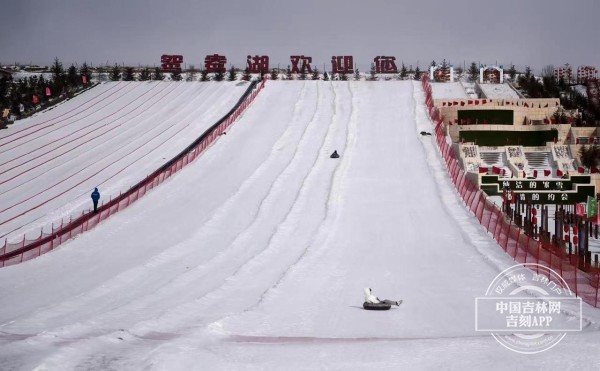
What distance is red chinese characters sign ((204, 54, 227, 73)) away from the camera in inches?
2798

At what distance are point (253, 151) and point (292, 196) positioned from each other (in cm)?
1000

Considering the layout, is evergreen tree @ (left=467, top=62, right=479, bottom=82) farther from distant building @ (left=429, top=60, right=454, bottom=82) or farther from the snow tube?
the snow tube

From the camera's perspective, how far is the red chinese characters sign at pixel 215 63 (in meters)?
71.1

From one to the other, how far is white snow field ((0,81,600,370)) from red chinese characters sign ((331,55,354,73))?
2927 cm

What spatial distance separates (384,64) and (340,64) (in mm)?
3856

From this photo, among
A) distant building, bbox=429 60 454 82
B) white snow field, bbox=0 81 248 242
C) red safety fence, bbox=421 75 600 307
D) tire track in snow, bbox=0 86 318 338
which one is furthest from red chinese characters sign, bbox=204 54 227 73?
tire track in snow, bbox=0 86 318 338

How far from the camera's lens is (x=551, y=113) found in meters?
45.6

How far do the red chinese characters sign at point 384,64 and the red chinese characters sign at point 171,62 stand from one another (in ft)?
58.9

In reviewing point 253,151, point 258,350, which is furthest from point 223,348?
point 253,151

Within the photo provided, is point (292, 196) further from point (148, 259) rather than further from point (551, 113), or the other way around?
point (551, 113)

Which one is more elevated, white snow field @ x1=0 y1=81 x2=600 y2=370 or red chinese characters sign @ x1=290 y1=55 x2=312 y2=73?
red chinese characters sign @ x1=290 y1=55 x2=312 y2=73

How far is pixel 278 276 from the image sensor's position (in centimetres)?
1845

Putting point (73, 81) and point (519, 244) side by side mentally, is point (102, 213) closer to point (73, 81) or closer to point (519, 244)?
point (519, 244)

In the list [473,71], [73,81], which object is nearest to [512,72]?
[473,71]
